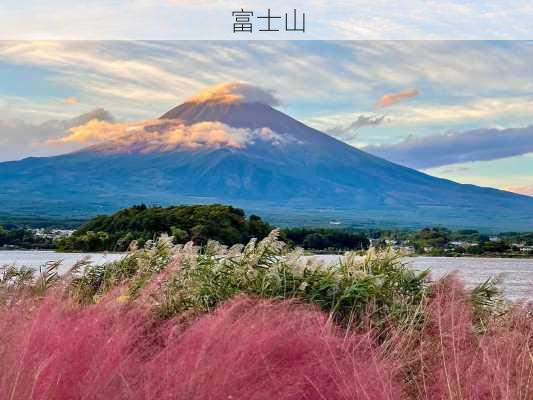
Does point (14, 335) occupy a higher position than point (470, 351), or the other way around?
point (14, 335)

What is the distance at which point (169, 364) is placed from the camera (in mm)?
5508

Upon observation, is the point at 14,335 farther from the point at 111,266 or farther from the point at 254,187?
the point at 254,187

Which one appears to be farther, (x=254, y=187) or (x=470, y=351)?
(x=254, y=187)

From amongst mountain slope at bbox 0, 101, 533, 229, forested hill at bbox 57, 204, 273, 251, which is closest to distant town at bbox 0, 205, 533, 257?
forested hill at bbox 57, 204, 273, 251

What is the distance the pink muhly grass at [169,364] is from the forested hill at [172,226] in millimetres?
25290

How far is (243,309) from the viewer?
817 cm

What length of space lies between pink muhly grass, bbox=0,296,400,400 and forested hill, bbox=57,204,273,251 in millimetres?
25290

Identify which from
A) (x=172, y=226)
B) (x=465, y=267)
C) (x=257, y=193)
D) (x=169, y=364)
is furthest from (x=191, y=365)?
(x=257, y=193)

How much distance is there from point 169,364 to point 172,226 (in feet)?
101

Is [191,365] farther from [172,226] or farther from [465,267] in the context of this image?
[465,267]

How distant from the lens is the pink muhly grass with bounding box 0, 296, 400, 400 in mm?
5215

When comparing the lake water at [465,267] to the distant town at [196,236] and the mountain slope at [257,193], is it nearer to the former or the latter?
the distant town at [196,236]

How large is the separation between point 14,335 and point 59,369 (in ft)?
1.49

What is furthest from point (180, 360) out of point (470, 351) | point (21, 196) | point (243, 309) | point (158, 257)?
point (21, 196)
